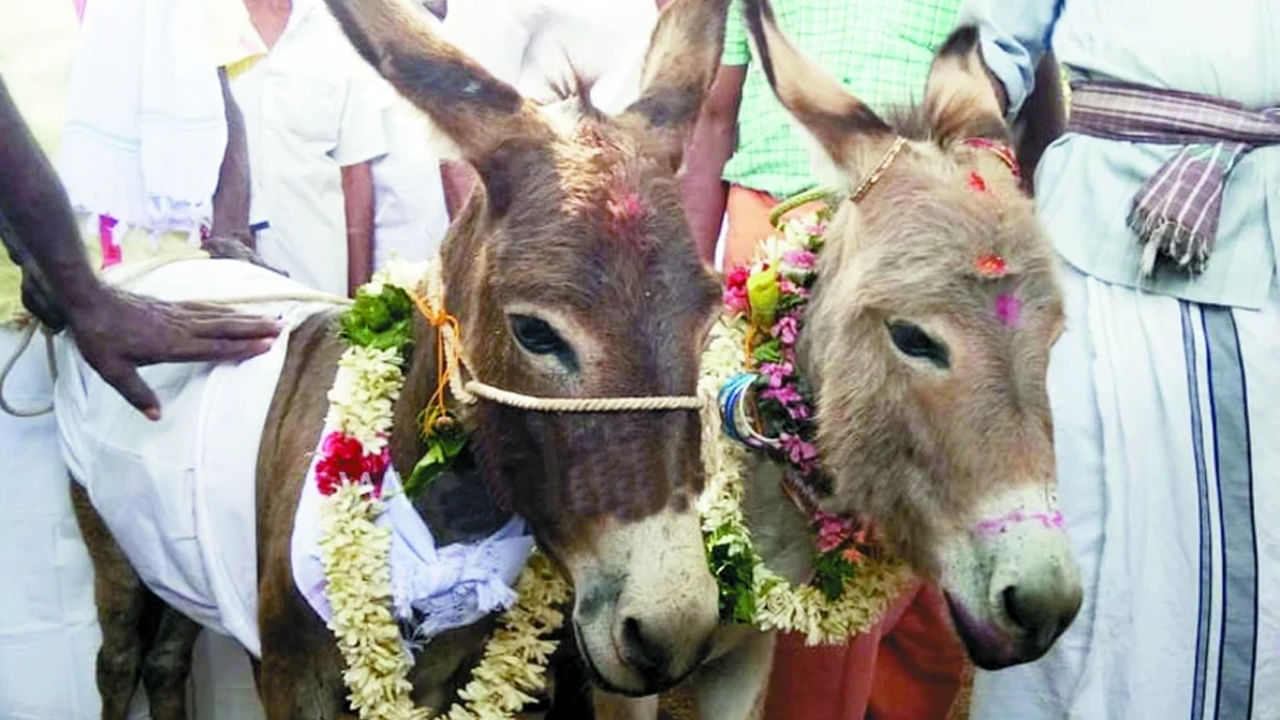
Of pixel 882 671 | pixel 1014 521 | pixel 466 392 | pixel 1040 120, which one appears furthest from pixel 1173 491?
pixel 466 392

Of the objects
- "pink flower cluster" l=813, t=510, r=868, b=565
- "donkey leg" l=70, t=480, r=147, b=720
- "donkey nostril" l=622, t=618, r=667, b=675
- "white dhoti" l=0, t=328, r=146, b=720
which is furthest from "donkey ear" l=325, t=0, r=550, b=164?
"donkey leg" l=70, t=480, r=147, b=720

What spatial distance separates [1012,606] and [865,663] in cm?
92

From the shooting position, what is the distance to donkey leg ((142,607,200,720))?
356 centimetres

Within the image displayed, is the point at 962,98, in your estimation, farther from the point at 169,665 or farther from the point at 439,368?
the point at 169,665

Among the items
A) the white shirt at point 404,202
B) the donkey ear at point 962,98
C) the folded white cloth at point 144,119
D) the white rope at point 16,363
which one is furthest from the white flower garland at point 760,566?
the white shirt at point 404,202

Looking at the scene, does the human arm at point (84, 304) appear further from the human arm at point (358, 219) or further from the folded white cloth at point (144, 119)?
the human arm at point (358, 219)

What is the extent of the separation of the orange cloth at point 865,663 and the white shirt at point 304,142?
1.19m

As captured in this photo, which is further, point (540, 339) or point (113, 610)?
point (113, 610)

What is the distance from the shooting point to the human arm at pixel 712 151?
3633 millimetres

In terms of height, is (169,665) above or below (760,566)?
below

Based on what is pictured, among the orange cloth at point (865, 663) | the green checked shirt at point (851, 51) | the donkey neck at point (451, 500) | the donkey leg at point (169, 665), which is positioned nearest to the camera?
the donkey neck at point (451, 500)

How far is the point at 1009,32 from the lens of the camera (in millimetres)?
3051

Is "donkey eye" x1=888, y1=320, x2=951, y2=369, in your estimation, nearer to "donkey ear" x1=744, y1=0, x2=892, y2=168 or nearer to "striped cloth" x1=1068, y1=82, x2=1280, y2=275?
"donkey ear" x1=744, y1=0, x2=892, y2=168

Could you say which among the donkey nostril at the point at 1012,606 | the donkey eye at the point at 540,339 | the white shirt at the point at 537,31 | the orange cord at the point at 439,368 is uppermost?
the white shirt at the point at 537,31
